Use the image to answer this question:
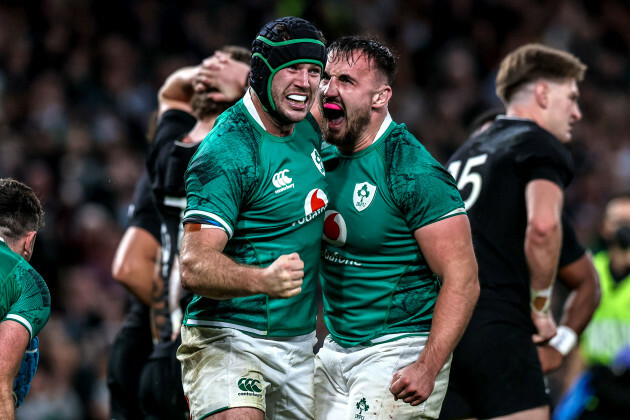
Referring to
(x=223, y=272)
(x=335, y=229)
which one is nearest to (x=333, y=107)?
(x=335, y=229)

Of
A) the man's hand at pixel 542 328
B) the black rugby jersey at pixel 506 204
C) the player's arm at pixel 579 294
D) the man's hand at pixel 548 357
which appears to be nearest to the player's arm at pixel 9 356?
the black rugby jersey at pixel 506 204

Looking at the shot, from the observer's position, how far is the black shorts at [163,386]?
4.71 meters

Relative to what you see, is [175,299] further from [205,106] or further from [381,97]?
[381,97]

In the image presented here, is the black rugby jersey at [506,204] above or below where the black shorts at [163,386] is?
above

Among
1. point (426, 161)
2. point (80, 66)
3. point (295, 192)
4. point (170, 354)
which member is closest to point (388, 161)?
point (426, 161)

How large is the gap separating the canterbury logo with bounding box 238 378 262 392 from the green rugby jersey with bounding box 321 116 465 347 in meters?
0.52

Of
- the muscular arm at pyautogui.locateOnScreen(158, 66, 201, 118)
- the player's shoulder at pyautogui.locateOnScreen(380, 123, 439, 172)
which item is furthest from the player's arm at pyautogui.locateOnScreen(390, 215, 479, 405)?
the muscular arm at pyautogui.locateOnScreen(158, 66, 201, 118)

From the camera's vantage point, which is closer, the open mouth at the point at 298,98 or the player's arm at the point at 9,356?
the player's arm at the point at 9,356

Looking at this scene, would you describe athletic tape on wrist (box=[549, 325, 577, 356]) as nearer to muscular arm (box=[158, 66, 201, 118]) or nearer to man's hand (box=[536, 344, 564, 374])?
man's hand (box=[536, 344, 564, 374])

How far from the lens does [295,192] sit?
139 inches

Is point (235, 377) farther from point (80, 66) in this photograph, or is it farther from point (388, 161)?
point (80, 66)

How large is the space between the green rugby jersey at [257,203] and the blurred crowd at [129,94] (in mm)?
4832

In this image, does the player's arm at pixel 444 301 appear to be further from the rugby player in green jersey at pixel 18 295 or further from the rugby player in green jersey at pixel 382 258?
the rugby player in green jersey at pixel 18 295

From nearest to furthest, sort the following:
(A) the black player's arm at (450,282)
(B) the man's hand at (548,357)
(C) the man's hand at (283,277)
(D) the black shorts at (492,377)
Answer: (C) the man's hand at (283,277) < (A) the black player's arm at (450,282) < (D) the black shorts at (492,377) < (B) the man's hand at (548,357)
